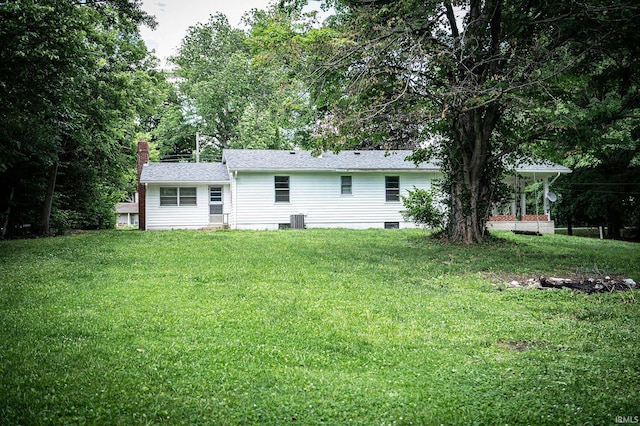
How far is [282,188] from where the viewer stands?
23531mm

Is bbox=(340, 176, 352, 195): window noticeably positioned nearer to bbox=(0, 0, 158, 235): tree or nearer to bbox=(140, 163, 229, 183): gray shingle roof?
bbox=(140, 163, 229, 183): gray shingle roof

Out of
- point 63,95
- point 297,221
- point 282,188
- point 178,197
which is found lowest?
point 297,221

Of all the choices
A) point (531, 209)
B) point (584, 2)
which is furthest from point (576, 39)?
point (531, 209)

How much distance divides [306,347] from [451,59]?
9.52 meters

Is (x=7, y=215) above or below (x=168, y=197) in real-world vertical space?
below

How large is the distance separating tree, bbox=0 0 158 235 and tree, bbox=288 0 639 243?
643 cm

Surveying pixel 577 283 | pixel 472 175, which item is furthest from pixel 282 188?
pixel 577 283

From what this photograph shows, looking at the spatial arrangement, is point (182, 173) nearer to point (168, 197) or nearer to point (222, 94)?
point (168, 197)

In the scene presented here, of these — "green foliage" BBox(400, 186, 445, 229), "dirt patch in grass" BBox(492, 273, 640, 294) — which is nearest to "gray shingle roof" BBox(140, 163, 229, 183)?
"green foliage" BBox(400, 186, 445, 229)

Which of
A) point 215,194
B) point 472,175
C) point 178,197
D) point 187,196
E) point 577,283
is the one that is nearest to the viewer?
point 577,283

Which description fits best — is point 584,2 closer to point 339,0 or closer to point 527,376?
point 339,0

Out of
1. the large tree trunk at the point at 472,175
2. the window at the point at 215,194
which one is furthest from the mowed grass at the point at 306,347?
the window at the point at 215,194

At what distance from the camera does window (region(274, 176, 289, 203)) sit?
2347 cm

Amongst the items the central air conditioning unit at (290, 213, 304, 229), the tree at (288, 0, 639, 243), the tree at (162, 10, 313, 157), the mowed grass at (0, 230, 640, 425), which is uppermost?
the tree at (162, 10, 313, 157)
